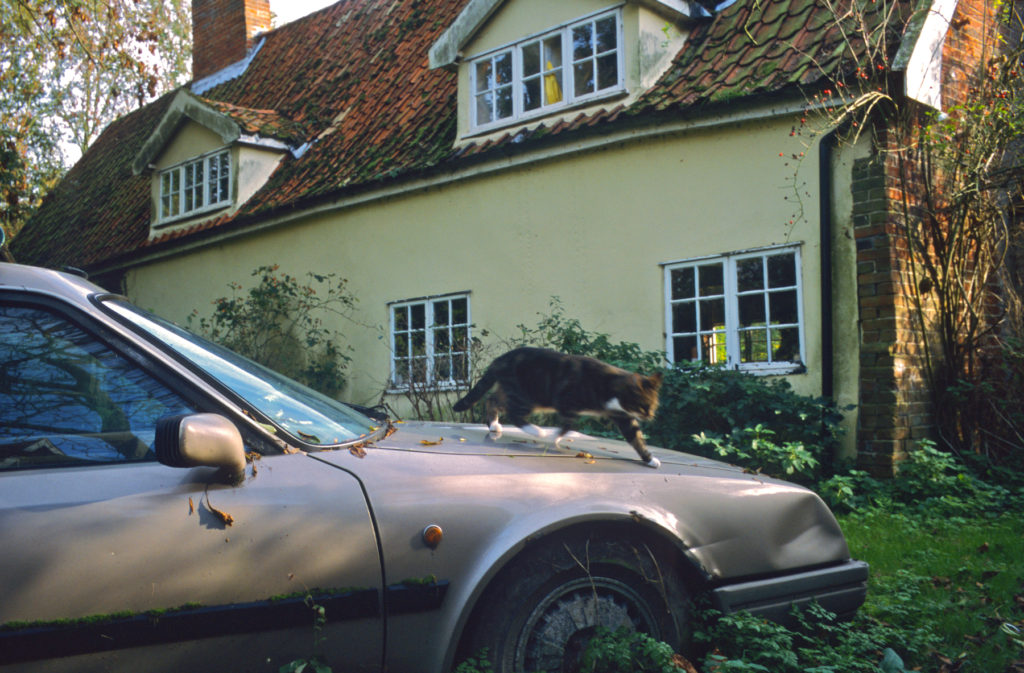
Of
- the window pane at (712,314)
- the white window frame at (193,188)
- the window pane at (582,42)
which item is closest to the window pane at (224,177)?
the white window frame at (193,188)

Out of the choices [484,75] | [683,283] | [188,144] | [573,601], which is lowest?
[573,601]

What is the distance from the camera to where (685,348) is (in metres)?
8.80

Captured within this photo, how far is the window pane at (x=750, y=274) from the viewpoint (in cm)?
829

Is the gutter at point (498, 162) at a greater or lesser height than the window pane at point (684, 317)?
greater

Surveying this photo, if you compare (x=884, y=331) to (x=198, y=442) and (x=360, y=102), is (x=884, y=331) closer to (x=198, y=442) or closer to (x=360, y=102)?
(x=198, y=442)

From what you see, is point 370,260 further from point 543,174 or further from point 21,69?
point 21,69

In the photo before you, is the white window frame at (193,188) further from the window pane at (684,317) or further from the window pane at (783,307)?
the window pane at (783,307)

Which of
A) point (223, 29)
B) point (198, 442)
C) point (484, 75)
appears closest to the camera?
point (198, 442)

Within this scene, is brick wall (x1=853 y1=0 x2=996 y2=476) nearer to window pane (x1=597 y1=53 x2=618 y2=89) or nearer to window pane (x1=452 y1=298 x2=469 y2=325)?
window pane (x1=597 y1=53 x2=618 y2=89)

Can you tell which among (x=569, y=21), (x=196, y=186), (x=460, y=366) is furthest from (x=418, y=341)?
(x=196, y=186)

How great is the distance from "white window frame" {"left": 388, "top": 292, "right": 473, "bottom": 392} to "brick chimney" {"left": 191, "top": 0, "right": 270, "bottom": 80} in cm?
1060

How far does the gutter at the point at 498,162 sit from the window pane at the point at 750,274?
1361 millimetres

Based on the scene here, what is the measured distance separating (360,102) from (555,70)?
15.2 ft

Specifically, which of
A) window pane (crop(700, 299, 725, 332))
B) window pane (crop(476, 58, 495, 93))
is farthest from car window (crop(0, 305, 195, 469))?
window pane (crop(476, 58, 495, 93))
